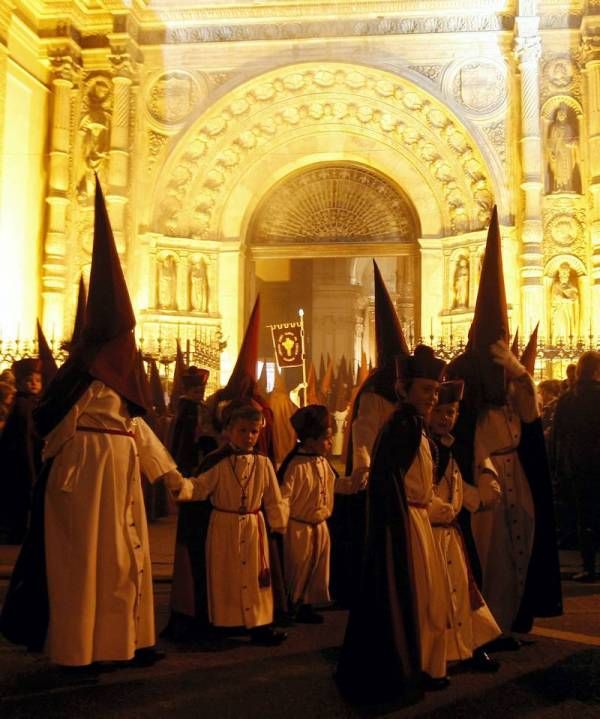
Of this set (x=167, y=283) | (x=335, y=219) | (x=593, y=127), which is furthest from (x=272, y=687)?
(x=335, y=219)

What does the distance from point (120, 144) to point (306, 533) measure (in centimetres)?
1190

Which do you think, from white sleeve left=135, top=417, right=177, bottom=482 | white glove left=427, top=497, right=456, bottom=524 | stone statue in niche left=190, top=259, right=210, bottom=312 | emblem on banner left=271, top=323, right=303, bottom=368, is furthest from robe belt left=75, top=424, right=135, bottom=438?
stone statue in niche left=190, top=259, right=210, bottom=312

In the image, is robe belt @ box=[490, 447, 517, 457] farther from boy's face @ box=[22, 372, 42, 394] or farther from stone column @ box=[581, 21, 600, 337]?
stone column @ box=[581, 21, 600, 337]

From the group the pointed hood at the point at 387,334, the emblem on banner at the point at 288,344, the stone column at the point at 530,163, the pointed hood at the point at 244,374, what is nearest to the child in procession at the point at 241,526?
the pointed hood at the point at 244,374

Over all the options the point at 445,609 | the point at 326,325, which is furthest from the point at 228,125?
the point at 445,609

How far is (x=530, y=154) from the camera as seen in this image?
601 inches

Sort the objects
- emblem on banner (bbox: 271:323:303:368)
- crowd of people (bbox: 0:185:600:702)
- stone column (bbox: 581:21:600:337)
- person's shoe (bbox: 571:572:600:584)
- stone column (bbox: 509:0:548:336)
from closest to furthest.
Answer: crowd of people (bbox: 0:185:600:702), person's shoe (bbox: 571:572:600:584), emblem on banner (bbox: 271:323:303:368), stone column (bbox: 581:21:600:337), stone column (bbox: 509:0:548:336)

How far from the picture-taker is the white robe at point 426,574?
4125mm

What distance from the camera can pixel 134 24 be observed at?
1664 cm

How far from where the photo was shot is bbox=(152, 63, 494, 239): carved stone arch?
16.5 m

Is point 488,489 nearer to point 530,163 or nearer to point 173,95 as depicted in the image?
point 530,163

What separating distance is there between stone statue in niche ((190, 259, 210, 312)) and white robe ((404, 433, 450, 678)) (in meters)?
12.9

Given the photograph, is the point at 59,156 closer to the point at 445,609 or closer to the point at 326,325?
the point at 326,325

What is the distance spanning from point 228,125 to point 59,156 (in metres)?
3.25
